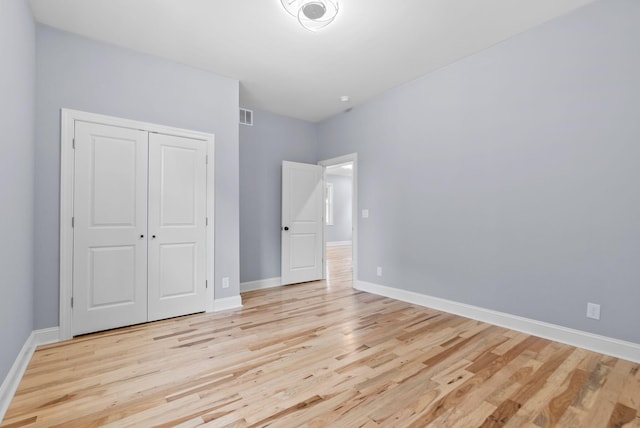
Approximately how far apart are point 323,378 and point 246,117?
3958 millimetres

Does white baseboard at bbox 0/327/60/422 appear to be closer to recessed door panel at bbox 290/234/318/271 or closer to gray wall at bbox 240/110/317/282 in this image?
gray wall at bbox 240/110/317/282

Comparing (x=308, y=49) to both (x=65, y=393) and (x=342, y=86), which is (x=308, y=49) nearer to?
(x=342, y=86)

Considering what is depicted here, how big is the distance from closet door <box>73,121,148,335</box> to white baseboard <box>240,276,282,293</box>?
1.61 meters

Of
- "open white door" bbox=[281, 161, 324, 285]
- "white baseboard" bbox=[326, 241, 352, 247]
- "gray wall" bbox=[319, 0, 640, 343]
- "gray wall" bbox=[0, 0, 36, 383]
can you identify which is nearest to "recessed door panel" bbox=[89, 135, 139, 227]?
"gray wall" bbox=[0, 0, 36, 383]

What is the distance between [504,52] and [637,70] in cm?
109

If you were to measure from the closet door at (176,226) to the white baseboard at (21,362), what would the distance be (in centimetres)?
81

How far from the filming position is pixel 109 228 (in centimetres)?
297

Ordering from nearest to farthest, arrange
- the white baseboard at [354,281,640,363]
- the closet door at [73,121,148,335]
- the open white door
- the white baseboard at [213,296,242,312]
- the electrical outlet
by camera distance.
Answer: the white baseboard at [354,281,640,363], the electrical outlet, the closet door at [73,121,148,335], the white baseboard at [213,296,242,312], the open white door

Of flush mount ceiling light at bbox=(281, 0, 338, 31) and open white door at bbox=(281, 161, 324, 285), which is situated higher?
flush mount ceiling light at bbox=(281, 0, 338, 31)

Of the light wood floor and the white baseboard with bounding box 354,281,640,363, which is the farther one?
the white baseboard with bounding box 354,281,640,363

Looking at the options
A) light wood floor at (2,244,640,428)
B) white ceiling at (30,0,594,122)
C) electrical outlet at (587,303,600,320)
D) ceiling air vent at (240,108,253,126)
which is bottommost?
light wood floor at (2,244,640,428)

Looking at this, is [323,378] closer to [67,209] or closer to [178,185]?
[178,185]

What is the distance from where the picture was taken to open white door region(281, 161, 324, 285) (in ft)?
16.4

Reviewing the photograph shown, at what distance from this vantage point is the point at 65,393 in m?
1.90
